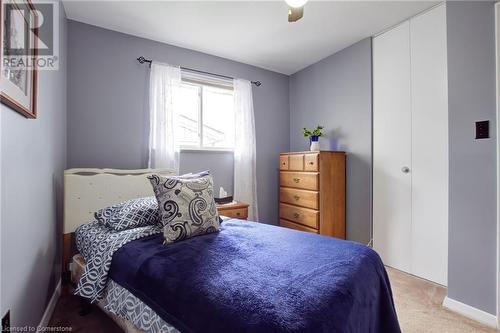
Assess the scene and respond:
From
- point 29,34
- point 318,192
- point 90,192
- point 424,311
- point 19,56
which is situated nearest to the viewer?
point 19,56

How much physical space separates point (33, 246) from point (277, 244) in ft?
4.60

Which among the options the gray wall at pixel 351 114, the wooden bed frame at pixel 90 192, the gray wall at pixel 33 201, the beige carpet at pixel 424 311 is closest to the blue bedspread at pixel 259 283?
the gray wall at pixel 33 201

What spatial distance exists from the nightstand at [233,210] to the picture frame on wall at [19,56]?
1814mm

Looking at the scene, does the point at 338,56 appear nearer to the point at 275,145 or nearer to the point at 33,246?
the point at 275,145

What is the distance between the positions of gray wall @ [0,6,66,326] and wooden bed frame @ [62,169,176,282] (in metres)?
0.09

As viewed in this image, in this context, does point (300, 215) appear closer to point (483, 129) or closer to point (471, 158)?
point (471, 158)

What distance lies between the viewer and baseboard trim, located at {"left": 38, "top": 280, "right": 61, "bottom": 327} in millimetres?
1575

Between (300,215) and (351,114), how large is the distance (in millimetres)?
1354

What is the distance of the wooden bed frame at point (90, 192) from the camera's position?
83.3 inches

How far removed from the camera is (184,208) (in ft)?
5.20

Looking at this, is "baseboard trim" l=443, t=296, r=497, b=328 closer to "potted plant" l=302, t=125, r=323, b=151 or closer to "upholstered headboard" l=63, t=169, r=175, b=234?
"potted plant" l=302, t=125, r=323, b=151

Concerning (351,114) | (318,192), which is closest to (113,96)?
(318,192)

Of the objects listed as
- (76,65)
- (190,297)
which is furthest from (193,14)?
(190,297)

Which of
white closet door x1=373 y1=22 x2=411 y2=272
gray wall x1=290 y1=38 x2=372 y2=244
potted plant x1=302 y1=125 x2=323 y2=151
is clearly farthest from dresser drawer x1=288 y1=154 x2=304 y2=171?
white closet door x1=373 y1=22 x2=411 y2=272
